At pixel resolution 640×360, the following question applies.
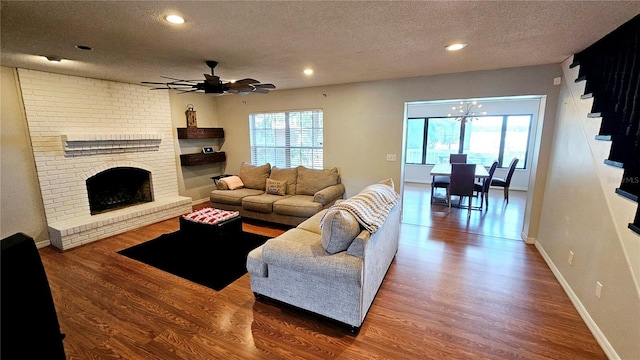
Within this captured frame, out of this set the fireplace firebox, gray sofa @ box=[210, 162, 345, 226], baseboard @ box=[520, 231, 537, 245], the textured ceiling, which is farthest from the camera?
the fireplace firebox

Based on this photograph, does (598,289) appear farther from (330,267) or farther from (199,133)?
(199,133)

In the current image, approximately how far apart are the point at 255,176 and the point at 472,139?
244 inches

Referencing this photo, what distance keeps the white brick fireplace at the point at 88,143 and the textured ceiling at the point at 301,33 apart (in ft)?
1.51

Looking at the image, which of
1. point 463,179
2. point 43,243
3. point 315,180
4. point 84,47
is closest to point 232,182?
point 315,180

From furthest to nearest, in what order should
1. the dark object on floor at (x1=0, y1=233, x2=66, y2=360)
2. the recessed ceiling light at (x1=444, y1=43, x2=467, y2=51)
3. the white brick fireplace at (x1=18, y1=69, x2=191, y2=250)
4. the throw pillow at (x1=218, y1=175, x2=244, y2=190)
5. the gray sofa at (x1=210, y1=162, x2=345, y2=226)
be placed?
the throw pillow at (x1=218, y1=175, x2=244, y2=190) → the gray sofa at (x1=210, y1=162, x2=345, y2=226) → the white brick fireplace at (x1=18, y1=69, x2=191, y2=250) → the recessed ceiling light at (x1=444, y1=43, x2=467, y2=51) → the dark object on floor at (x1=0, y1=233, x2=66, y2=360)

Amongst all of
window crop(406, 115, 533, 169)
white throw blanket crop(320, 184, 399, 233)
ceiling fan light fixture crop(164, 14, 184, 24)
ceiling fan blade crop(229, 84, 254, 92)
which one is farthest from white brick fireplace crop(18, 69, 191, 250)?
window crop(406, 115, 533, 169)

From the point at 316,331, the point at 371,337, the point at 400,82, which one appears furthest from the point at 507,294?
the point at 400,82

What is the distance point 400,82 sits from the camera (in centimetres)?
419

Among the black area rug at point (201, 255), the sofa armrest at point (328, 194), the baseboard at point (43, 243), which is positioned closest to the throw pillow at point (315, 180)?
the sofa armrest at point (328, 194)

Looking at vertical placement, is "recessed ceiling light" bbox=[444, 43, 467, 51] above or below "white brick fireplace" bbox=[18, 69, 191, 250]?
above

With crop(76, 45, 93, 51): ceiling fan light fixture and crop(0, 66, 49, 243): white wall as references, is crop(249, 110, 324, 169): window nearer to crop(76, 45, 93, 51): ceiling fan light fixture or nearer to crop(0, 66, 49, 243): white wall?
crop(76, 45, 93, 51): ceiling fan light fixture

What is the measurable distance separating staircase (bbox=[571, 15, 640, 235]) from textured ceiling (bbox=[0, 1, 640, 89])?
0.45ft

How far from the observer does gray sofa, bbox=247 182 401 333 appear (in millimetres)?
1982

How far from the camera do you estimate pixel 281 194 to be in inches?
185
